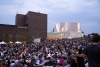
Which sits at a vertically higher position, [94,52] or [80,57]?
[94,52]

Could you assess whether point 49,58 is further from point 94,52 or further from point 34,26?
point 34,26

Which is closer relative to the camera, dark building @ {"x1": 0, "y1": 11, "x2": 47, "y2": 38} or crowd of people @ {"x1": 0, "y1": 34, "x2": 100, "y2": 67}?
crowd of people @ {"x1": 0, "y1": 34, "x2": 100, "y2": 67}

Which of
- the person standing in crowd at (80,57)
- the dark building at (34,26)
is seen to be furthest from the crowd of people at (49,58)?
the dark building at (34,26)

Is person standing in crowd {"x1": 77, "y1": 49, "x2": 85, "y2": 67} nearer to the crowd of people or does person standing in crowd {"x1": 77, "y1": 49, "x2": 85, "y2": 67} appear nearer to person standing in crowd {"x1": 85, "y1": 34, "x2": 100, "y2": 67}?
the crowd of people

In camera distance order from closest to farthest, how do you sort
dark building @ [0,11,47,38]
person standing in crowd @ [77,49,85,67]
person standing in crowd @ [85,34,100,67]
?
person standing in crowd @ [85,34,100,67] < person standing in crowd @ [77,49,85,67] < dark building @ [0,11,47,38]

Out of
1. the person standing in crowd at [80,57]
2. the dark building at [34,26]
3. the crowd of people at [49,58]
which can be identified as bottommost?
the crowd of people at [49,58]

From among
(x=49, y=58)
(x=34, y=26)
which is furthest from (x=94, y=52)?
(x=34, y=26)

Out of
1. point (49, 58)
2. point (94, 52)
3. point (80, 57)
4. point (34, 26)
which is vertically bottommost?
point (49, 58)

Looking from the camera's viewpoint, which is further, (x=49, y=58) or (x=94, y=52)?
(x=49, y=58)

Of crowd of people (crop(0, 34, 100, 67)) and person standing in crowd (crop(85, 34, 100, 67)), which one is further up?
person standing in crowd (crop(85, 34, 100, 67))

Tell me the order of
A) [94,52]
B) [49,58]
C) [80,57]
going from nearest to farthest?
[94,52] → [80,57] → [49,58]

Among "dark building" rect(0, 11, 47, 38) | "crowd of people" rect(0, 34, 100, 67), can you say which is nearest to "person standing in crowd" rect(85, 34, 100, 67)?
"crowd of people" rect(0, 34, 100, 67)

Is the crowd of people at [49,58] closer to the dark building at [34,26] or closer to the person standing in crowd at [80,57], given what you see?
the person standing in crowd at [80,57]

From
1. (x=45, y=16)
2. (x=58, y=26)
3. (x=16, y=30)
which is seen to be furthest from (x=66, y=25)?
(x=16, y=30)
